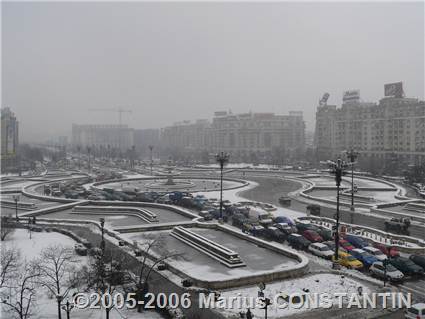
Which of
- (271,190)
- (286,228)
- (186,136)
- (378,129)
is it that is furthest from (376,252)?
(186,136)

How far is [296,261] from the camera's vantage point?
19.2 metres

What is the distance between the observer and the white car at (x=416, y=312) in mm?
13883

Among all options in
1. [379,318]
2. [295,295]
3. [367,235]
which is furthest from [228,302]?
[367,235]

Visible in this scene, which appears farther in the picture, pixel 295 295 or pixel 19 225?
pixel 19 225

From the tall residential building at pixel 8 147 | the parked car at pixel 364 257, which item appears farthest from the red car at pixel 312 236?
the tall residential building at pixel 8 147

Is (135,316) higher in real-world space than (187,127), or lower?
lower

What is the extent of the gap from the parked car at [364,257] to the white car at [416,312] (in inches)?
216

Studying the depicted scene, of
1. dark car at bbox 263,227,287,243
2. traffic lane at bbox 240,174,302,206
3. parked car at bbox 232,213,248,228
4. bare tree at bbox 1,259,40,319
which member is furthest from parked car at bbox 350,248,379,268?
traffic lane at bbox 240,174,302,206

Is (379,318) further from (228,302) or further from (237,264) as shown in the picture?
(237,264)

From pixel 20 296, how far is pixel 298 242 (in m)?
15.0

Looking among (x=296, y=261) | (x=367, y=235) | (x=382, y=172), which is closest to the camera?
(x=296, y=261)

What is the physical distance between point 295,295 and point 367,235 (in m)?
13.3

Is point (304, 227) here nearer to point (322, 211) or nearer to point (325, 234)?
point (325, 234)

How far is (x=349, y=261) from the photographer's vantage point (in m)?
19.8
